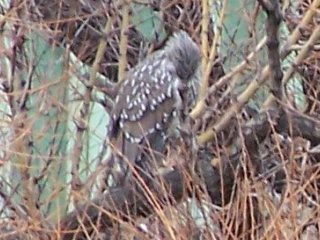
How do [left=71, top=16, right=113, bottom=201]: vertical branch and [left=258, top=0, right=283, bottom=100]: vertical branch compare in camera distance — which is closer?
[left=258, top=0, right=283, bottom=100]: vertical branch

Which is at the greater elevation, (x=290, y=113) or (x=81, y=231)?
(x=290, y=113)

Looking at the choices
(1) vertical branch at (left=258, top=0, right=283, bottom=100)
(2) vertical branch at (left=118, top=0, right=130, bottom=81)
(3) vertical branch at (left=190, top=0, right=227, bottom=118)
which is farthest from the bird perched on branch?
(1) vertical branch at (left=258, top=0, right=283, bottom=100)

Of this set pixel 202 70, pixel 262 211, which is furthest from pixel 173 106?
pixel 262 211

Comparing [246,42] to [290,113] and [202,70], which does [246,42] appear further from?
[290,113]

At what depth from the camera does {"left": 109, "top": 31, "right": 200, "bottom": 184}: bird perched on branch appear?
15.7ft

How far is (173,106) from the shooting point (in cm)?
482

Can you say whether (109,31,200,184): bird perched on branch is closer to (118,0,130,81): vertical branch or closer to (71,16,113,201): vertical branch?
(71,16,113,201): vertical branch

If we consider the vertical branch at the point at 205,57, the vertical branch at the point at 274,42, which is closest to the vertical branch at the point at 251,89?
the vertical branch at the point at 205,57

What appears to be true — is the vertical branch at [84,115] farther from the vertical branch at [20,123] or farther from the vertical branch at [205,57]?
A: the vertical branch at [205,57]

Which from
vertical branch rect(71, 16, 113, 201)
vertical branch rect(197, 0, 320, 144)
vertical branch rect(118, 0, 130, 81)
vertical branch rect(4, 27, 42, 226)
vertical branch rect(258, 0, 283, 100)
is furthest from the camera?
vertical branch rect(118, 0, 130, 81)

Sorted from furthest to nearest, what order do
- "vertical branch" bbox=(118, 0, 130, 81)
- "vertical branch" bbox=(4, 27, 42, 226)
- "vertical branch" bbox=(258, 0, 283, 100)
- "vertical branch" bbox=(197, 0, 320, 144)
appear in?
"vertical branch" bbox=(118, 0, 130, 81) → "vertical branch" bbox=(197, 0, 320, 144) → "vertical branch" bbox=(4, 27, 42, 226) → "vertical branch" bbox=(258, 0, 283, 100)

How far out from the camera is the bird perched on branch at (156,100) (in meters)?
4.79

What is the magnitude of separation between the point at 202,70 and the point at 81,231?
1.16 meters

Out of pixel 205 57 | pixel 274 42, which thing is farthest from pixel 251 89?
pixel 274 42
